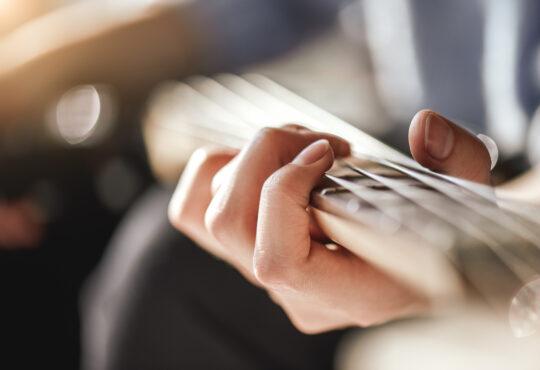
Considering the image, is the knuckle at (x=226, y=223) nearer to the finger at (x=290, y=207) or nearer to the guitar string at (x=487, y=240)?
the finger at (x=290, y=207)

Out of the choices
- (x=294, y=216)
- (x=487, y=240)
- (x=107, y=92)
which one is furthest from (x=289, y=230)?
(x=107, y=92)

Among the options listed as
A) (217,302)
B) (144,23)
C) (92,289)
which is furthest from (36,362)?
(144,23)

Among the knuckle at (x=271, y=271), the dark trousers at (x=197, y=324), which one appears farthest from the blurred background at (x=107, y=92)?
the knuckle at (x=271, y=271)

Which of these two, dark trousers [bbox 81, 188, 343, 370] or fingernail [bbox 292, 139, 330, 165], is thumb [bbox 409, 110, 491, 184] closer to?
fingernail [bbox 292, 139, 330, 165]

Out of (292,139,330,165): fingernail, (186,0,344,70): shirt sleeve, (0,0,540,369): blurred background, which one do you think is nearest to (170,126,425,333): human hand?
(292,139,330,165): fingernail

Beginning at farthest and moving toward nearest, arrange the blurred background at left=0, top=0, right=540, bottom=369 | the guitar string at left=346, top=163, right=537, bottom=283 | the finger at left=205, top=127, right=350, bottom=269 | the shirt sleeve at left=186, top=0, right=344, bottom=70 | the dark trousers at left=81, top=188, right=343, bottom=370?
the shirt sleeve at left=186, top=0, right=344, bottom=70
the blurred background at left=0, top=0, right=540, bottom=369
the dark trousers at left=81, top=188, right=343, bottom=370
the finger at left=205, top=127, right=350, bottom=269
the guitar string at left=346, top=163, right=537, bottom=283

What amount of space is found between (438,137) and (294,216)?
98 millimetres

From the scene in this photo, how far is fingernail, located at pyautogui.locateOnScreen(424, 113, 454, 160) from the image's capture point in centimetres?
28

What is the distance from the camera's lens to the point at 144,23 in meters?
0.84

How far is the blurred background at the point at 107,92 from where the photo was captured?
754 mm

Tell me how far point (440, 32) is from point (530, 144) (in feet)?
0.70

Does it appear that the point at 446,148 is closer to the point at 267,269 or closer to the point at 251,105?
the point at 267,269

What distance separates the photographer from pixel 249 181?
33cm

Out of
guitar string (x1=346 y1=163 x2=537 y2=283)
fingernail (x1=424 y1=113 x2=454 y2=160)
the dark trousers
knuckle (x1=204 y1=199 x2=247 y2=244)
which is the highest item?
fingernail (x1=424 y1=113 x2=454 y2=160)
